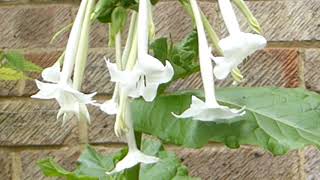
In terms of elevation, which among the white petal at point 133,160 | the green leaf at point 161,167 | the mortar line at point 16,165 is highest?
the white petal at point 133,160

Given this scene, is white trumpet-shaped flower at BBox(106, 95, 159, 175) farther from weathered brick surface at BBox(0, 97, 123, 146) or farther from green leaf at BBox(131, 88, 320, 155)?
weathered brick surface at BBox(0, 97, 123, 146)

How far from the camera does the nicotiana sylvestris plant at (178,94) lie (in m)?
0.50

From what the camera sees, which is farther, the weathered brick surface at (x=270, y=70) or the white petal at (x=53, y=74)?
the weathered brick surface at (x=270, y=70)

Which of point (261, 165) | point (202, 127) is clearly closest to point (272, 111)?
point (202, 127)

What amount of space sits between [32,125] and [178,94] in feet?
2.09

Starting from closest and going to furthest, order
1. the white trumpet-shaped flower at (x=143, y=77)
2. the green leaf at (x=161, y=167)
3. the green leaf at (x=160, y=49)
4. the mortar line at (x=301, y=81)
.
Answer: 1. the white trumpet-shaped flower at (x=143, y=77)
2. the green leaf at (x=160, y=49)
3. the green leaf at (x=161, y=167)
4. the mortar line at (x=301, y=81)

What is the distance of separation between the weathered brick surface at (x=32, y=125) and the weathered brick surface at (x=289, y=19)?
1.09ft

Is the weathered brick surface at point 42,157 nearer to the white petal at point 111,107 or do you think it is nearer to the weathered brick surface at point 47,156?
the weathered brick surface at point 47,156

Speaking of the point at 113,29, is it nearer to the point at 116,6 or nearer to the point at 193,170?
the point at 116,6

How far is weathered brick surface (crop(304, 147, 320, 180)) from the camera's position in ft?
3.80

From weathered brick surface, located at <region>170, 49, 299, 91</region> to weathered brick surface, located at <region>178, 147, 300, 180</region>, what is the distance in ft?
0.34

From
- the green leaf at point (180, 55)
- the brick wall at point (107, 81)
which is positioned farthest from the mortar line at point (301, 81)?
the green leaf at point (180, 55)

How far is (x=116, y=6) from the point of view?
0.58m

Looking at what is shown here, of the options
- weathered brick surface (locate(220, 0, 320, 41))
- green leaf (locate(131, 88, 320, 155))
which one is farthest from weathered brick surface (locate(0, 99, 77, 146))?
green leaf (locate(131, 88, 320, 155))
